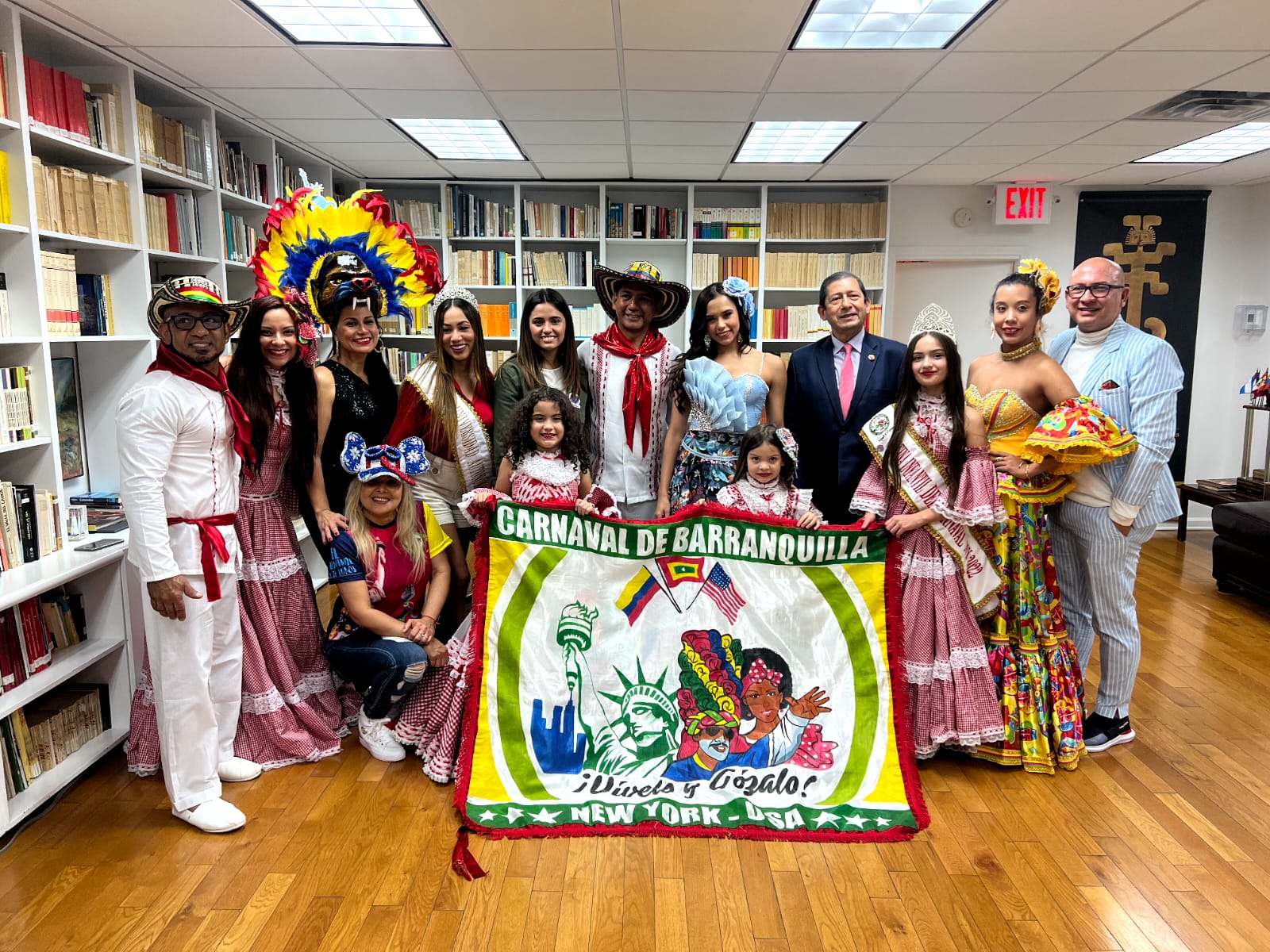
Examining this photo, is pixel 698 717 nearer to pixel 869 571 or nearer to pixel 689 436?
pixel 869 571

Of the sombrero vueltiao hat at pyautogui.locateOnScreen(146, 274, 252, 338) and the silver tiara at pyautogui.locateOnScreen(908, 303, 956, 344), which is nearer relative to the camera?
the sombrero vueltiao hat at pyautogui.locateOnScreen(146, 274, 252, 338)

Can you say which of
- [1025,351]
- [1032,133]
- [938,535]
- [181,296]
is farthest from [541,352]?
[1032,133]

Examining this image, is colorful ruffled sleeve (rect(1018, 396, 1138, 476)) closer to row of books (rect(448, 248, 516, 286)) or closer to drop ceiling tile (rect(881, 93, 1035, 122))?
drop ceiling tile (rect(881, 93, 1035, 122))

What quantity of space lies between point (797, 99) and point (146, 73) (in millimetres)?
3047

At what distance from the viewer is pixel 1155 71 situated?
3613mm

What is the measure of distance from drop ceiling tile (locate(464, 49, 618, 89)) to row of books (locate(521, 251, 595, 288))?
8.55 feet

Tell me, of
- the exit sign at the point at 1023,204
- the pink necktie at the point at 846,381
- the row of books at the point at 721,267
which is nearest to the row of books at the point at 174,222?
the pink necktie at the point at 846,381

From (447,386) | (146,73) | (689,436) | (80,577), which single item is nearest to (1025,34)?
(689,436)

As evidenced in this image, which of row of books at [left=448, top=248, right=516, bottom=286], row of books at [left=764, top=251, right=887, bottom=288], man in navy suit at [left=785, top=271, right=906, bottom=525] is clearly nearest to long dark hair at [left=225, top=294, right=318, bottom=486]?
man in navy suit at [left=785, top=271, right=906, bottom=525]

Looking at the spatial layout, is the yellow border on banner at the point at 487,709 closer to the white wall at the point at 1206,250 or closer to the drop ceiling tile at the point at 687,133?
the drop ceiling tile at the point at 687,133

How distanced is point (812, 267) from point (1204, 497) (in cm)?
327

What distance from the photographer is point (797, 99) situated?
4082 mm

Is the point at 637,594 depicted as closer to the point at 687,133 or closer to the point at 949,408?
the point at 949,408

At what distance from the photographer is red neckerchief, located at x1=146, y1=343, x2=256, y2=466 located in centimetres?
238
